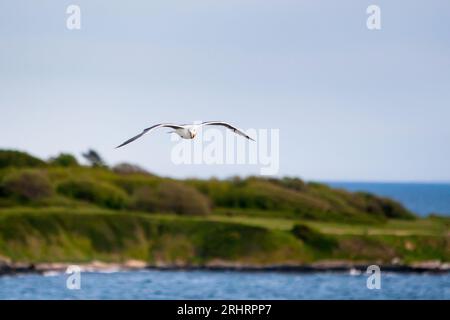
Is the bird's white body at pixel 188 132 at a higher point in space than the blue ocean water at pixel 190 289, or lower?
higher

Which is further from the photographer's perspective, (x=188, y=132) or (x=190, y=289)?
(x=190, y=289)

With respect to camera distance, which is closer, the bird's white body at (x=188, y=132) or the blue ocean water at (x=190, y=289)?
the bird's white body at (x=188, y=132)

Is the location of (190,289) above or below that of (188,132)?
below

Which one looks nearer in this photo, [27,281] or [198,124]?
[198,124]

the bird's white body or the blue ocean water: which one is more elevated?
the bird's white body

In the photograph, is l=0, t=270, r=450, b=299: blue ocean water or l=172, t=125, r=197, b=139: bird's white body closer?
l=172, t=125, r=197, b=139: bird's white body

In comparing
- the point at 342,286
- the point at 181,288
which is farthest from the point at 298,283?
the point at 181,288
